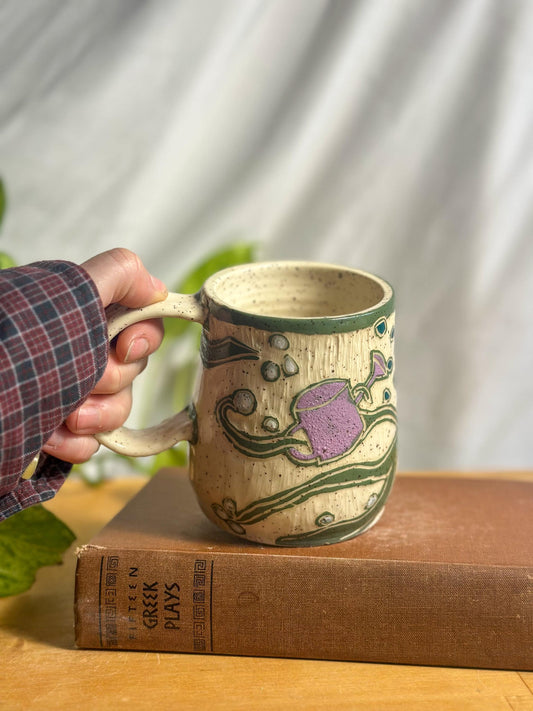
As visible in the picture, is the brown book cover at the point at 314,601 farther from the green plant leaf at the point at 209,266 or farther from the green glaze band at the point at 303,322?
the green plant leaf at the point at 209,266

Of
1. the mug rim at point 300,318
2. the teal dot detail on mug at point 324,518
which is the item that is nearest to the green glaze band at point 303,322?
the mug rim at point 300,318

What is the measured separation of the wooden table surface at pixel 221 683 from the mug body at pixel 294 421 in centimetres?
9

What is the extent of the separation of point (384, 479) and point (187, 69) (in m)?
0.59

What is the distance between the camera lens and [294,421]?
58cm

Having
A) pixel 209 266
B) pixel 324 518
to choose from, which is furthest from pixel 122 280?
pixel 209 266

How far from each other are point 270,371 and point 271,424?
1.5 inches

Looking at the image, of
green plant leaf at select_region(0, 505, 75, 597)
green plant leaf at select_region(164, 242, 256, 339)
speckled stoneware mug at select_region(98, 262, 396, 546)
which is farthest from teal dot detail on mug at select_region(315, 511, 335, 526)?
green plant leaf at select_region(164, 242, 256, 339)

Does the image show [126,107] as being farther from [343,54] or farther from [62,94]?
[343,54]

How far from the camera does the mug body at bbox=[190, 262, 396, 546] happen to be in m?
0.57

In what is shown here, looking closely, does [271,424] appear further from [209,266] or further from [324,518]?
[209,266]

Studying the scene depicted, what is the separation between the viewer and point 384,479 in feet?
2.04

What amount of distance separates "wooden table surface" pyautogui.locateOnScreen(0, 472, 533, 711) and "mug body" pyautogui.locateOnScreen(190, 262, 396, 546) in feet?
0.31

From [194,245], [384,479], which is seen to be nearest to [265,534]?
[384,479]

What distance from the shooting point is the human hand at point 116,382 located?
595 millimetres
